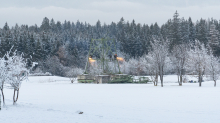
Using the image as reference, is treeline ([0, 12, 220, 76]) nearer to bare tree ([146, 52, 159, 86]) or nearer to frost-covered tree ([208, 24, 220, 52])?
frost-covered tree ([208, 24, 220, 52])

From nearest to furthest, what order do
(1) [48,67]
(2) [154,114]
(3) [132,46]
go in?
(2) [154,114]
(1) [48,67]
(3) [132,46]

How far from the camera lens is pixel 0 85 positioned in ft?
53.2

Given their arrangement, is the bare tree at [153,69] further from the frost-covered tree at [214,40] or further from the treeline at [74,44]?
the frost-covered tree at [214,40]

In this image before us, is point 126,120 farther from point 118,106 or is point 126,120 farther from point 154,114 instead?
point 118,106

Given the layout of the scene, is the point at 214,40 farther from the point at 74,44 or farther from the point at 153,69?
the point at 74,44

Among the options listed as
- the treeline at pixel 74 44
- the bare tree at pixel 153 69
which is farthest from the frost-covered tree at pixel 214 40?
the bare tree at pixel 153 69

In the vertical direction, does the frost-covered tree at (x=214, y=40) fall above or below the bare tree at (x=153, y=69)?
above

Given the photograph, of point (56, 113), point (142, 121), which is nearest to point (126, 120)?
point (142, 121)

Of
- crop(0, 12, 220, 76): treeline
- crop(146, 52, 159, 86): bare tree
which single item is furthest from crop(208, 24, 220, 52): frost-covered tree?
crop(146, 52, 159, 86): bare tree

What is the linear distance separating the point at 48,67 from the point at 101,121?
208 ft

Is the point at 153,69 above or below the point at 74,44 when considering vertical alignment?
below

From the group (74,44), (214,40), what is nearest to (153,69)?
(214,40)

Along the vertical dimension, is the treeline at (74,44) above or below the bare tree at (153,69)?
above

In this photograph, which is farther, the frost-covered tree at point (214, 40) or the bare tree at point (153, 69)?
the frost-covered tree at point (214, 40)
